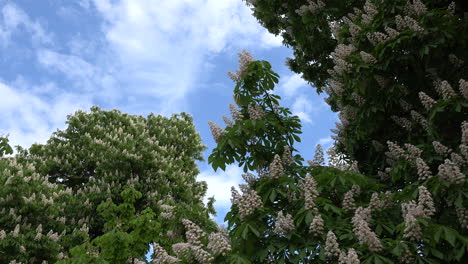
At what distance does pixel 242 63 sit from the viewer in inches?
257

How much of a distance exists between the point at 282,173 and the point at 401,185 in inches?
105

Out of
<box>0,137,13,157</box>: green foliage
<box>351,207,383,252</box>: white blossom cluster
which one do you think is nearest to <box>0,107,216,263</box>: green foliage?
<box>0,137,13,157</box>: green foliage

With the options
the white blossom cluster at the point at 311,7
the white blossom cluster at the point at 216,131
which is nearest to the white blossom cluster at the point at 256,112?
the white blossom cluster at the point at 216,131

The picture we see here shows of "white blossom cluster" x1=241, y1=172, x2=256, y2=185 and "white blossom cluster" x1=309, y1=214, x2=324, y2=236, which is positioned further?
"white blossom cluster" x1=241, y1=172, x2=256, y2=185

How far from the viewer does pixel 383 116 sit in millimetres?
7422

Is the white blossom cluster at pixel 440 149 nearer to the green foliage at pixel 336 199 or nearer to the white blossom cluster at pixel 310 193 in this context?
the green foliage at pixel 336 199

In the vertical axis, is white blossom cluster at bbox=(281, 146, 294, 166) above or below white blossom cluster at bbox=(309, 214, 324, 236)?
above

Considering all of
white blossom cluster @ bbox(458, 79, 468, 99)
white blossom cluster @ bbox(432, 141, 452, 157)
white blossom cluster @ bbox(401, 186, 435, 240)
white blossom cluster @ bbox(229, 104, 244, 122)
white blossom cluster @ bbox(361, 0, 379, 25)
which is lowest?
white blossom cluster @ bbox(401, 186, 435, 240)

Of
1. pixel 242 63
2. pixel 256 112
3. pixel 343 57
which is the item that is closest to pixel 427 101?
pixel 343 57

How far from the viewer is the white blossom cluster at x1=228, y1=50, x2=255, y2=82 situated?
6.50 m

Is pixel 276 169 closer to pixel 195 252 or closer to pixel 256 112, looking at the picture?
pixel 256 112

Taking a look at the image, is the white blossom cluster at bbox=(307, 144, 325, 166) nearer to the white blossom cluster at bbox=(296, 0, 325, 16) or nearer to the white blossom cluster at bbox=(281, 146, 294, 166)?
the white blossom cluster at bbox=(281, 146, 294, 166)

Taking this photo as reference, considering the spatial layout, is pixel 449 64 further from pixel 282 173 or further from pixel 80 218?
pixel 80 218

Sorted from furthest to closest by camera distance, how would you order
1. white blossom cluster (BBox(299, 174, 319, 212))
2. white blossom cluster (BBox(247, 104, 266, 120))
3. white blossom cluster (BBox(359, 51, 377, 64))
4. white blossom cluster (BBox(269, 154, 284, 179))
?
1. white blossom cluster (BBox(359, 51, 377, 64))
2. white blossom cluster (BBox(247, 104, 266, 120))
3. white blossom cluster (BBox(269, 154, 284, 179))
4. white blossom cluster (BBox(299, 174, 319, 212))
